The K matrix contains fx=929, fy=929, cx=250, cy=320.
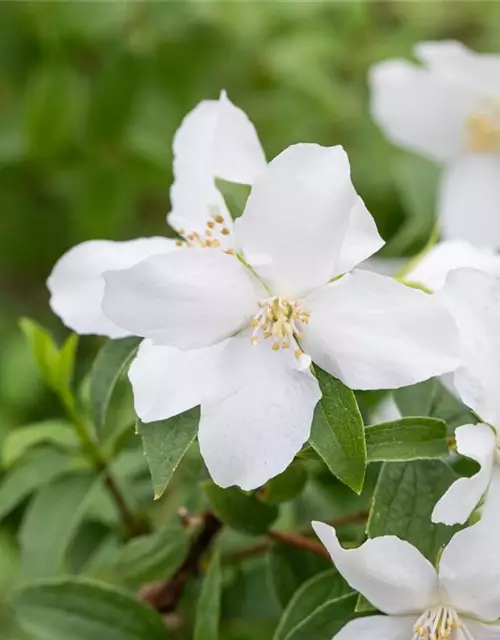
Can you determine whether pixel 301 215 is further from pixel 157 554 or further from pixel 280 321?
pixel 157 554

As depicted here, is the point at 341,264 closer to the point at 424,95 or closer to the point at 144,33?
the point at 424,95

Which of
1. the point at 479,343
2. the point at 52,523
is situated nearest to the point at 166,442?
the point at 479,343

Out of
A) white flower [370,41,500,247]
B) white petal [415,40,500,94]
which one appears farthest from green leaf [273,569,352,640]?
white petal [415,40,500,94]

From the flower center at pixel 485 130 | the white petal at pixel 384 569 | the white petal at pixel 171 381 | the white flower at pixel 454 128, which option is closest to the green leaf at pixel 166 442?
the white petal at pixel 171 381

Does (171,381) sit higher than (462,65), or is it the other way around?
(171,381)

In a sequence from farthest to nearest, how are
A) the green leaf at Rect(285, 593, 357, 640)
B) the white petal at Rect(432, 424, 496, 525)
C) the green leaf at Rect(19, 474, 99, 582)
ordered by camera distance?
the green leaf at Rect(19, 474, 99, 582)
the green leaf at Rect(285, 593, 357, 640)
the white petal at Rect(432, 424, 496, 525)

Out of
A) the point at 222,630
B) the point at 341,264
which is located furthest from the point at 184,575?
the point at 341,264

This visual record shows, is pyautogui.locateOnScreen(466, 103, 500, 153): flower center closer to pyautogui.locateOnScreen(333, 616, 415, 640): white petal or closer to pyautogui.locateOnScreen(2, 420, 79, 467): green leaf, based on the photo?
pyautogui.locateOnScreen(2, 420, 79, 467): green leaf
